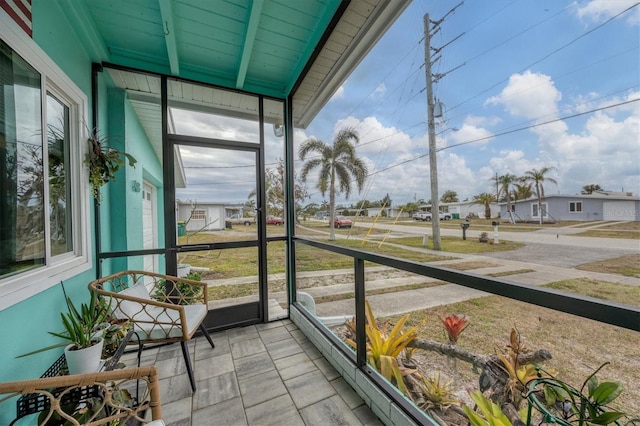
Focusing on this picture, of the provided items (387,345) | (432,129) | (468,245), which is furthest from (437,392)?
(432,129)

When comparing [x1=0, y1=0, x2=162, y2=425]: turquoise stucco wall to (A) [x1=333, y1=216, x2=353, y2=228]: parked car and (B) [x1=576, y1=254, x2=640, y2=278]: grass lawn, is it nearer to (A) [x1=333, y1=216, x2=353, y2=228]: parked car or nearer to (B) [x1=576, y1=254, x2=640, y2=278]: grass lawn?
(A) [x1=333, y1=216, x2=353, y2=228]: parked car

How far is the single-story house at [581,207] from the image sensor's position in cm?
83

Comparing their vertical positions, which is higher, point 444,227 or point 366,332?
point 444,227

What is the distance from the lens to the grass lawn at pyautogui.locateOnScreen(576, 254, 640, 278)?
32.9 inches

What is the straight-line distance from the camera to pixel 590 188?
3.16 ft

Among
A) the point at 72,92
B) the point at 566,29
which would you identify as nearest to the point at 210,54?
the point at 72,92

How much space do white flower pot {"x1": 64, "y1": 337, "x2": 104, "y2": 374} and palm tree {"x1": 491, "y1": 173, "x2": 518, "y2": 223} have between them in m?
2.27

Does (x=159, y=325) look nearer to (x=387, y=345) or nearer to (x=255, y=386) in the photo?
(x=255, y=386)

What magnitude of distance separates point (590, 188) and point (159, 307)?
280cm

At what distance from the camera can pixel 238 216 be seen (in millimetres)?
2873

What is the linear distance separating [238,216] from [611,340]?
2868 millimetres

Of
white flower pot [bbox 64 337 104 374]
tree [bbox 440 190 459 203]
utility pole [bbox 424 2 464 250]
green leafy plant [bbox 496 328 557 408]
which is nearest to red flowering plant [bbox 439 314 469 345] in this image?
green leafy plant [bbox 496 328 557 408]

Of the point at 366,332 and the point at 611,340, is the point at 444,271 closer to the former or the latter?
the point at 611,340

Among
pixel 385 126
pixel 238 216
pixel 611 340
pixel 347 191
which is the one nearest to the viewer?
pixel 611 340
